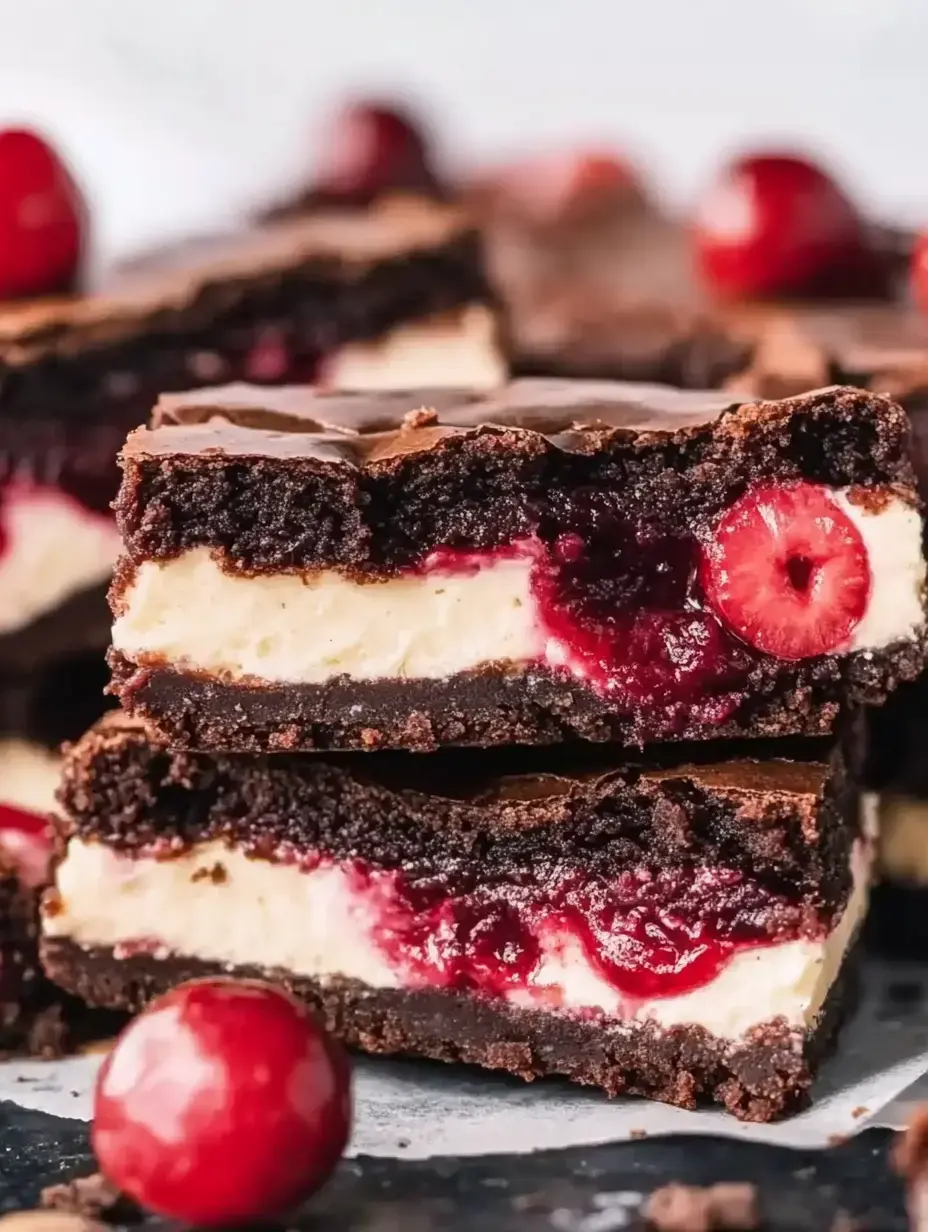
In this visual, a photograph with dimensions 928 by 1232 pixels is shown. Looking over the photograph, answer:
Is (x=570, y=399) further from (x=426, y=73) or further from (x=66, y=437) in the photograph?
(x=426, y=73)

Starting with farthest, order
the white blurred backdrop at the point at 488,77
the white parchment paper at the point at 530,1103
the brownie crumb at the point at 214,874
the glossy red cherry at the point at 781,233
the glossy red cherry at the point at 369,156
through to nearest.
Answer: the white blurred backdrop at the point at 488,77, the glossy red cherry at the point at 369,156, the glossy red cherry at the point at 781,233, the brownie crumb at the point at 214,874, the white parchment paper at the point at 530,1103

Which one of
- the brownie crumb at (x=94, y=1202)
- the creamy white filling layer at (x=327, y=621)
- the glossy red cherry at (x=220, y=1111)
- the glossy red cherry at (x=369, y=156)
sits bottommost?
the brownie crumb at (x=94, y=1202)

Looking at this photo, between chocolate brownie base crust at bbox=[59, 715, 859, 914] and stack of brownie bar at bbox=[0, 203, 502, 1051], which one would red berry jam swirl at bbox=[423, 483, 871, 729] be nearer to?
chocolate brownie base crust at bbox=[59, 715, 859, 914]

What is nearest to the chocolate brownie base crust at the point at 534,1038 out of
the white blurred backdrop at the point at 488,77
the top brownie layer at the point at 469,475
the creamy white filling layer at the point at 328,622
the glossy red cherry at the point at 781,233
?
the creamy white filling layer at the point at 328,622

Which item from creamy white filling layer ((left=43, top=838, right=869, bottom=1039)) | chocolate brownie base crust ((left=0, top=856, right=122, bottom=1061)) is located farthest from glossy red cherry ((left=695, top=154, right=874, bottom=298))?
chocolate brownie base crust ((left=0, top=856, right=122, bottom=1061))

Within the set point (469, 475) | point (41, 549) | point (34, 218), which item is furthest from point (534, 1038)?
point (34, 218)

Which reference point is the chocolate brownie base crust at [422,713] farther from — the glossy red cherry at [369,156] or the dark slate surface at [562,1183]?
the glossy red cherry at [369,156]
